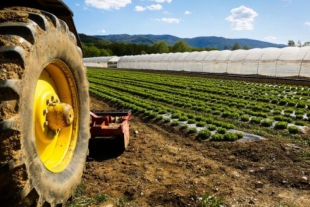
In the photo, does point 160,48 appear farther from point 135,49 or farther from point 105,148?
point 105,148

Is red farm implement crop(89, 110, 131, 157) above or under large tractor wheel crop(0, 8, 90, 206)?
under

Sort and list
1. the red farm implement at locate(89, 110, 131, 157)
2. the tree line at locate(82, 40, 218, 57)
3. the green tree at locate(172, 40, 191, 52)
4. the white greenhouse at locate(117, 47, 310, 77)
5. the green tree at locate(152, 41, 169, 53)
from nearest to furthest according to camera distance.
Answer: the red farm implement at locate(89, 110, 131, 157), the white greenhouse at locate(117, 47, 310, 77), the tree line at locate(82, 40, 218, 57), the green tree at locate(172, 40, 191, 52), the green tree at locate(152, 41, 169, 53)

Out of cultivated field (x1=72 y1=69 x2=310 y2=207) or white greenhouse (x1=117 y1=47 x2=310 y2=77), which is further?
white greenhouse (x1=117 y1=47 x2=310 y2=77)

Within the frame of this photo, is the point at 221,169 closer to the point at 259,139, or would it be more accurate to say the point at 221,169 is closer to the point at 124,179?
the point at 124,179

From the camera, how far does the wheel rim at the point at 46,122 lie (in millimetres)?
2779

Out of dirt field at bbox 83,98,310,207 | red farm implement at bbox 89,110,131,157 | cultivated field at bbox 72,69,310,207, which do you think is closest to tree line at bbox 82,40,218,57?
cultivated field at bbox 72,69,310,207

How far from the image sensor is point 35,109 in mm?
2664

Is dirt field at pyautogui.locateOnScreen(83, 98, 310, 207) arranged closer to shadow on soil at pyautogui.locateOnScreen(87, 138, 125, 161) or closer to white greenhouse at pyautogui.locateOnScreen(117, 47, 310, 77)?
shadow on soil at pyautogui.locateOnScreen(87, 138, 125, 161)

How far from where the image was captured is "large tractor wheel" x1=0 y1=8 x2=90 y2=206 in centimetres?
204

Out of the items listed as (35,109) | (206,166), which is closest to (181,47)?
(206,166)

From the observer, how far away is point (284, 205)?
13.4ft

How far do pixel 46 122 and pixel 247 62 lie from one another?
30.1 metres

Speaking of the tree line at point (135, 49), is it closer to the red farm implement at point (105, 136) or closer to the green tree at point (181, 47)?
the green tree at point (181, 47)

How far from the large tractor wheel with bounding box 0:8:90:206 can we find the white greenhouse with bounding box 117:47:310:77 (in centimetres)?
2601
